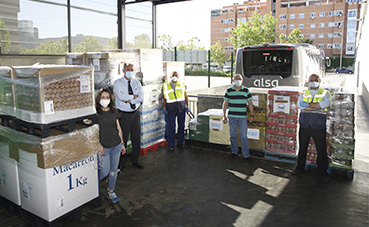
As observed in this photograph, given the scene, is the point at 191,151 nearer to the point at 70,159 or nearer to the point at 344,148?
the point at 344,148

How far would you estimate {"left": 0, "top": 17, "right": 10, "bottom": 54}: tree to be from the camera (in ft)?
22.2

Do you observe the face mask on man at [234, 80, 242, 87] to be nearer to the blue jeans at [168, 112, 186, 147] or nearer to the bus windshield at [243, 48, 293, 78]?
the blue jeans at [168, 112, 186, 147]

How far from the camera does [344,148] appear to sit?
6012 millimetres

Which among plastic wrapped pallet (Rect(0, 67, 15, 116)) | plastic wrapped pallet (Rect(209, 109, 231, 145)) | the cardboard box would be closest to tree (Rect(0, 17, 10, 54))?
plastic wrapped pallet (Rect(0, 67, 15, 116))

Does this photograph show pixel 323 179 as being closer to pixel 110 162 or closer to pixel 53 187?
pixel 110 162

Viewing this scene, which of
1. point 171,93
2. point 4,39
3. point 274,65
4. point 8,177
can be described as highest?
point 4,39

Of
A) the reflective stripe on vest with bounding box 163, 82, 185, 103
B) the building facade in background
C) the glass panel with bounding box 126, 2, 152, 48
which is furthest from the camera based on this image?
the building facade in background

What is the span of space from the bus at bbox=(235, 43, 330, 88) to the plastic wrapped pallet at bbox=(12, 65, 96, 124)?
7.43m

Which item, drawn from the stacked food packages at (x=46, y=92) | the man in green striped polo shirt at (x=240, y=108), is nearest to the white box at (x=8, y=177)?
the stacked food packages at (x=46, y=92)

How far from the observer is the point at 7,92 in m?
4.46

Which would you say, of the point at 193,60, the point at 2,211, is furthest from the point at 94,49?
the point at 193,60

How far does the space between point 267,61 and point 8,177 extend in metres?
8.78

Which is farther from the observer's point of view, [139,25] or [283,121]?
[139,25]

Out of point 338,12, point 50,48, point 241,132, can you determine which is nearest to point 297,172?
point 241,132
